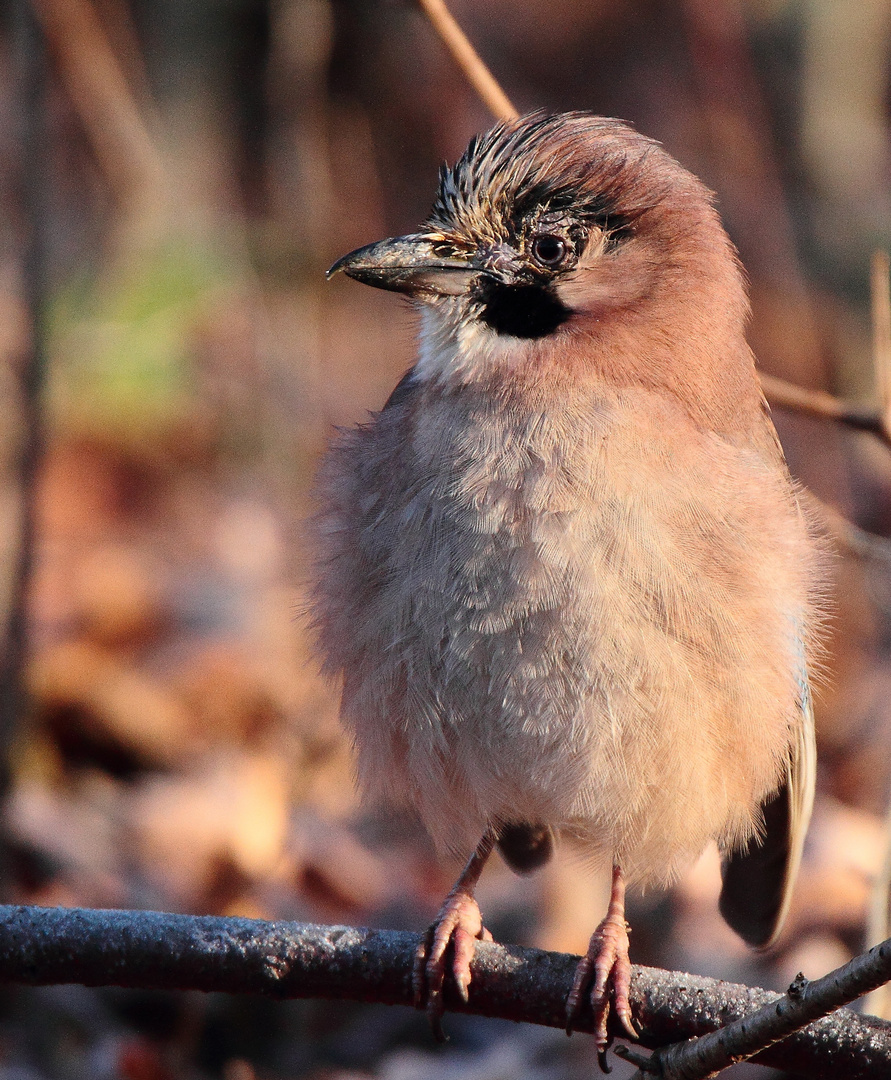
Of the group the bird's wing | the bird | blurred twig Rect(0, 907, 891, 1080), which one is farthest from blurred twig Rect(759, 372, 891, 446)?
blurred twig Rect(0, 907, 891, 1080)

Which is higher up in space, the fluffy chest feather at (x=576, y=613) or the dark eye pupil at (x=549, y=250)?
the dark eye pupil at (x=549, y=250)

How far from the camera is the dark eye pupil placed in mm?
3221

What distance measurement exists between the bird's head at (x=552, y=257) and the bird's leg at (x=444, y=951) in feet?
4.03

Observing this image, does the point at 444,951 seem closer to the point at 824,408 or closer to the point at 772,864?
the point at 772,864

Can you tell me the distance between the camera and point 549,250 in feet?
10.6

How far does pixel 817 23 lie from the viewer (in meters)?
9.13

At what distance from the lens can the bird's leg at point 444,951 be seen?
2.85m

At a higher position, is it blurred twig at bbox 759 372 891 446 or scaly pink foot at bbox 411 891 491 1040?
blurred twig at bbox 759 372 891 446

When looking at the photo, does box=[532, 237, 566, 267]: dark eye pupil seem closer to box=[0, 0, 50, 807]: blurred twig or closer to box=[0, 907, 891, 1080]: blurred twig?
box=[0, 907, 891, 1080]: blurred twig

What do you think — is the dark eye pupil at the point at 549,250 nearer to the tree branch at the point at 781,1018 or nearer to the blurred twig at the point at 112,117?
the tree branch at the point at 781,1018

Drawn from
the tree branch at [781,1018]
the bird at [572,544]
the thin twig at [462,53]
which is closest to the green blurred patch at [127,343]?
the thin twig at [462,53]

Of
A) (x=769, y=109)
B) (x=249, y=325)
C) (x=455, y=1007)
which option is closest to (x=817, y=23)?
(x=769, y=109)

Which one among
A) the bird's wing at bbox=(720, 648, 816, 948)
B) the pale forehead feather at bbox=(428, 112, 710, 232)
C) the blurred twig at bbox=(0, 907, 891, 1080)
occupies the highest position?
the pale forehead feather at bbox=(428, 112, 710, 232)

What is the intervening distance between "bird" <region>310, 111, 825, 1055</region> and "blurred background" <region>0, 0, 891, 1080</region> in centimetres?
48
